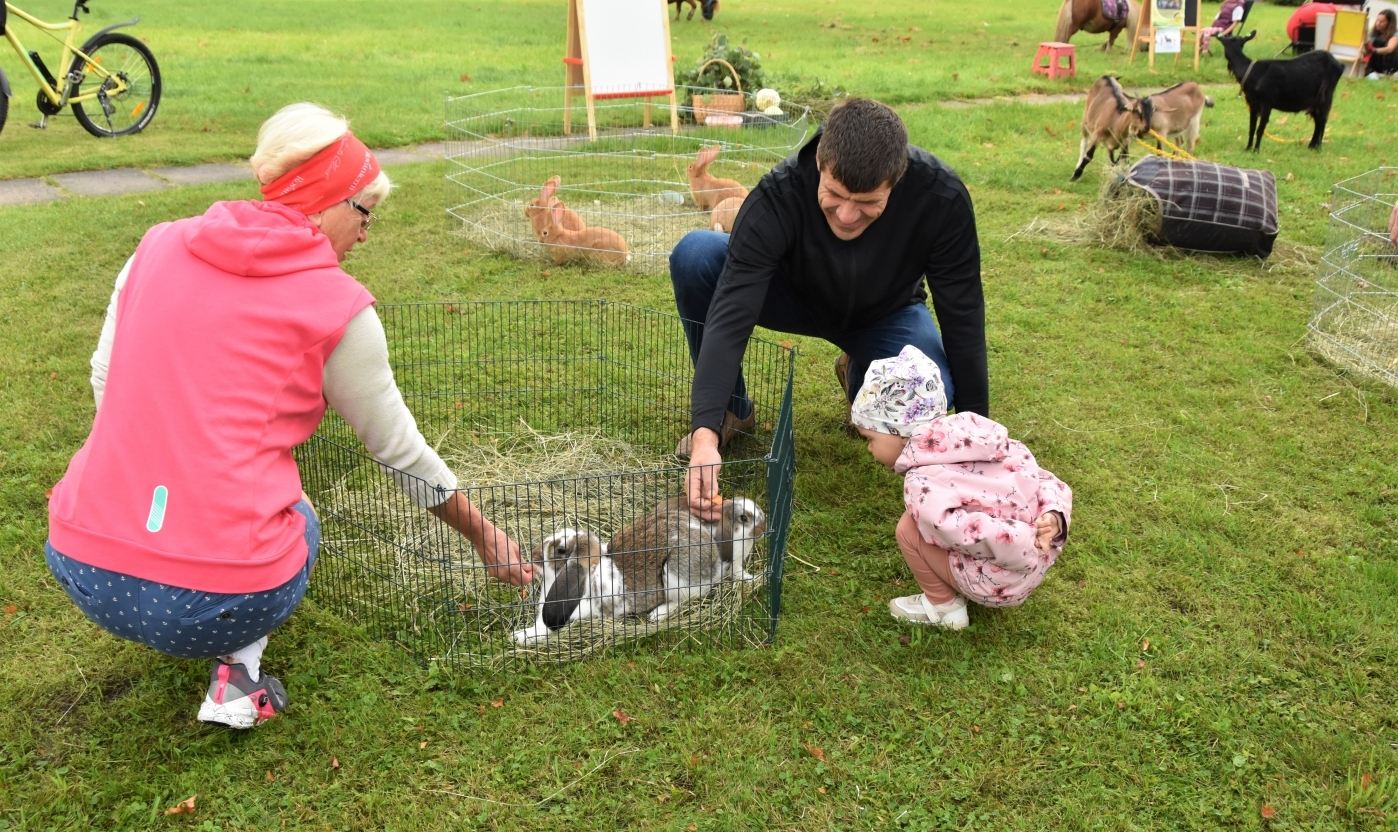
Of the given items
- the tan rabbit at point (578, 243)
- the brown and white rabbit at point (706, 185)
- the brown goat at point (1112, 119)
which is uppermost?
the brown goat at point (1112, 119)

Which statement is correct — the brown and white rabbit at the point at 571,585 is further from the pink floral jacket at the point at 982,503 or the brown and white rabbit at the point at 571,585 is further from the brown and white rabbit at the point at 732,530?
the pink floral jacket at the point at 982,503

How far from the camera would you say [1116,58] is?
1519 centimetres

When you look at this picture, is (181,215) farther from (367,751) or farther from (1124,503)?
(1124,503)

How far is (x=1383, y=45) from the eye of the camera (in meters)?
14.0

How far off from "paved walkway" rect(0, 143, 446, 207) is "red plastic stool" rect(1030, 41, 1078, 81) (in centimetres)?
1016

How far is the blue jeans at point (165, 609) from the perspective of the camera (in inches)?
94.4

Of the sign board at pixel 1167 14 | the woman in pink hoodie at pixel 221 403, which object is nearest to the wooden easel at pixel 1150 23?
the sign board at pixel 1167 14

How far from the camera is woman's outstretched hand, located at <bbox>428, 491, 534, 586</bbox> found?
298 cm

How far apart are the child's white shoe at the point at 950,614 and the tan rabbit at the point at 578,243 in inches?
151

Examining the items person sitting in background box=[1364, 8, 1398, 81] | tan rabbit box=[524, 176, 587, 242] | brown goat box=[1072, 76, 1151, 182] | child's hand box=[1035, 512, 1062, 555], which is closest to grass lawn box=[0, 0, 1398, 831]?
child's hand box=[1035, 512, 1062, 555]

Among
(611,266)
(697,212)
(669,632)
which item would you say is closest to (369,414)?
(669,632)

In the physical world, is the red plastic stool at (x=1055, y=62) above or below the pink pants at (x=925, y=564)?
above

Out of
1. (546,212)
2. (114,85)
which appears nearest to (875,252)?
(546,212)

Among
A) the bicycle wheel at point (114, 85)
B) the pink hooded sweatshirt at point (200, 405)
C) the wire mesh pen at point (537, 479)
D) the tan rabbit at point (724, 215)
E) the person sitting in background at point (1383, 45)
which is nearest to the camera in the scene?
the pink hooded sweatshirt at point (200, 405)
